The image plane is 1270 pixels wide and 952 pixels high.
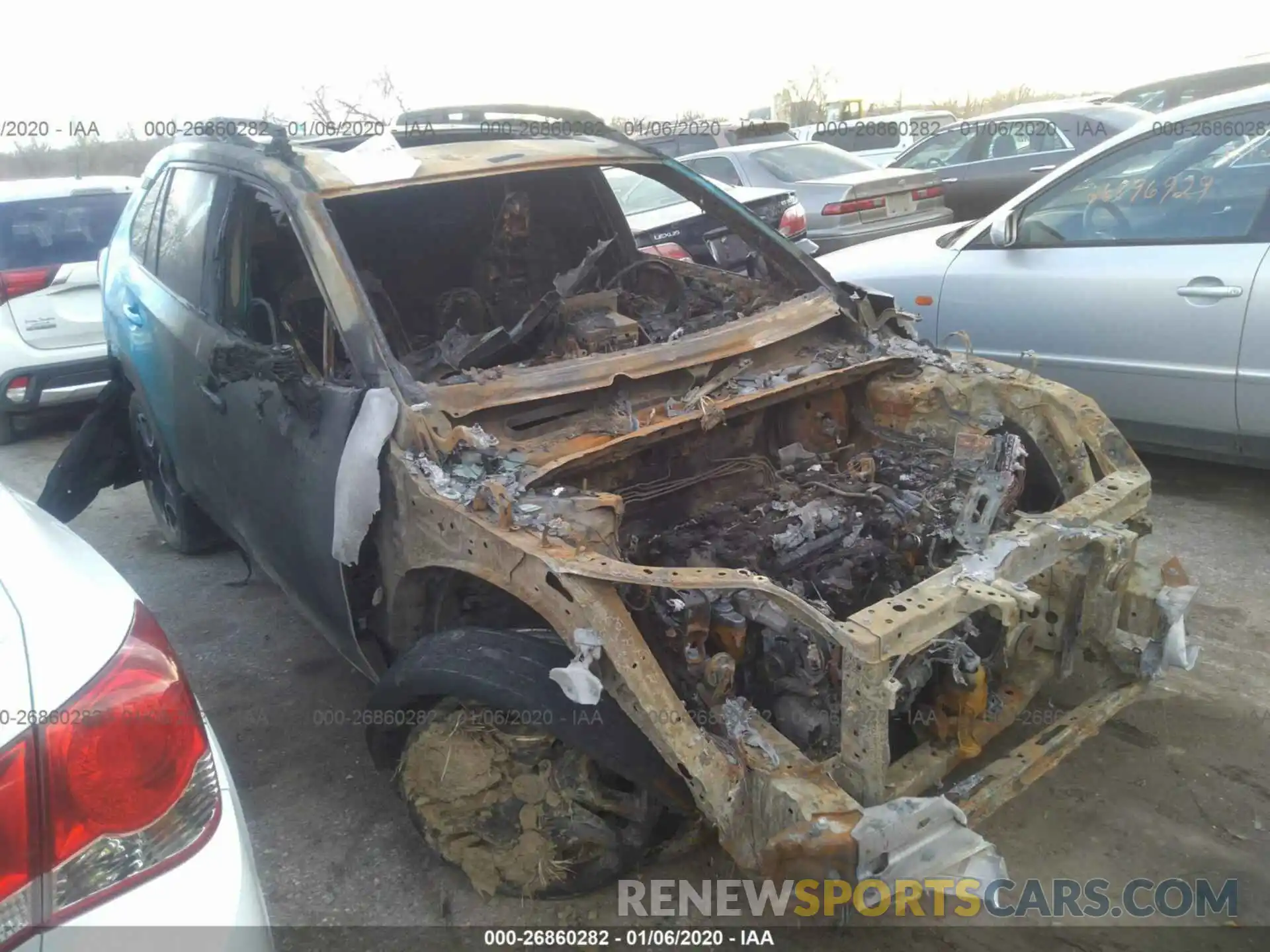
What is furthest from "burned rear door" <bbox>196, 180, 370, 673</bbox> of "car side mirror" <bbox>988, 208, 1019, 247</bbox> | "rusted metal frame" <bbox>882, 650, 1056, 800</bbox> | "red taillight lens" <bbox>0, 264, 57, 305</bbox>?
"red taillight lens" <bbox>0, 264, 57, 305</bbox>

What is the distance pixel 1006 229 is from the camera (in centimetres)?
444

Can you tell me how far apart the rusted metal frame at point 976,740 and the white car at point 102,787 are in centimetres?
128

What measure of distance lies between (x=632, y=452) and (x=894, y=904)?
4.39 feet

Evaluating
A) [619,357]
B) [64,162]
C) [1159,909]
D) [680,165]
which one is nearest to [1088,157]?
[680,165]

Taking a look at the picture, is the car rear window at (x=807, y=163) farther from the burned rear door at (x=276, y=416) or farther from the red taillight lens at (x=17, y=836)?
the red taillight lens at (x=17, y=836)

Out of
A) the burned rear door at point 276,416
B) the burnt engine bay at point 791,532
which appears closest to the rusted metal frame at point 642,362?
the burnt engine bay at point 791,532

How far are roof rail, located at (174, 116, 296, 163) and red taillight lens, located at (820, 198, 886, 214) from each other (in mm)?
5585

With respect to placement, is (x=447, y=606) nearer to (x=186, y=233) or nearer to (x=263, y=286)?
(x=263, y=286)

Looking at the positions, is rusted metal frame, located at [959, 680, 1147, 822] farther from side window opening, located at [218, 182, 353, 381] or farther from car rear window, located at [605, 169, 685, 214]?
car rear window, located at [605, 169, 685, 214]

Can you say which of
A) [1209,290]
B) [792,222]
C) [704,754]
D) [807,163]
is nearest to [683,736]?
[704,754]

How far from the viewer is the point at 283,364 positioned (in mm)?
2678

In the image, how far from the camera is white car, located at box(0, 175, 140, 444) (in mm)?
6164

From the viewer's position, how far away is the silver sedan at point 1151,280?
3.81 m

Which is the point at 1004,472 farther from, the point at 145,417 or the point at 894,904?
the point at 145,417
